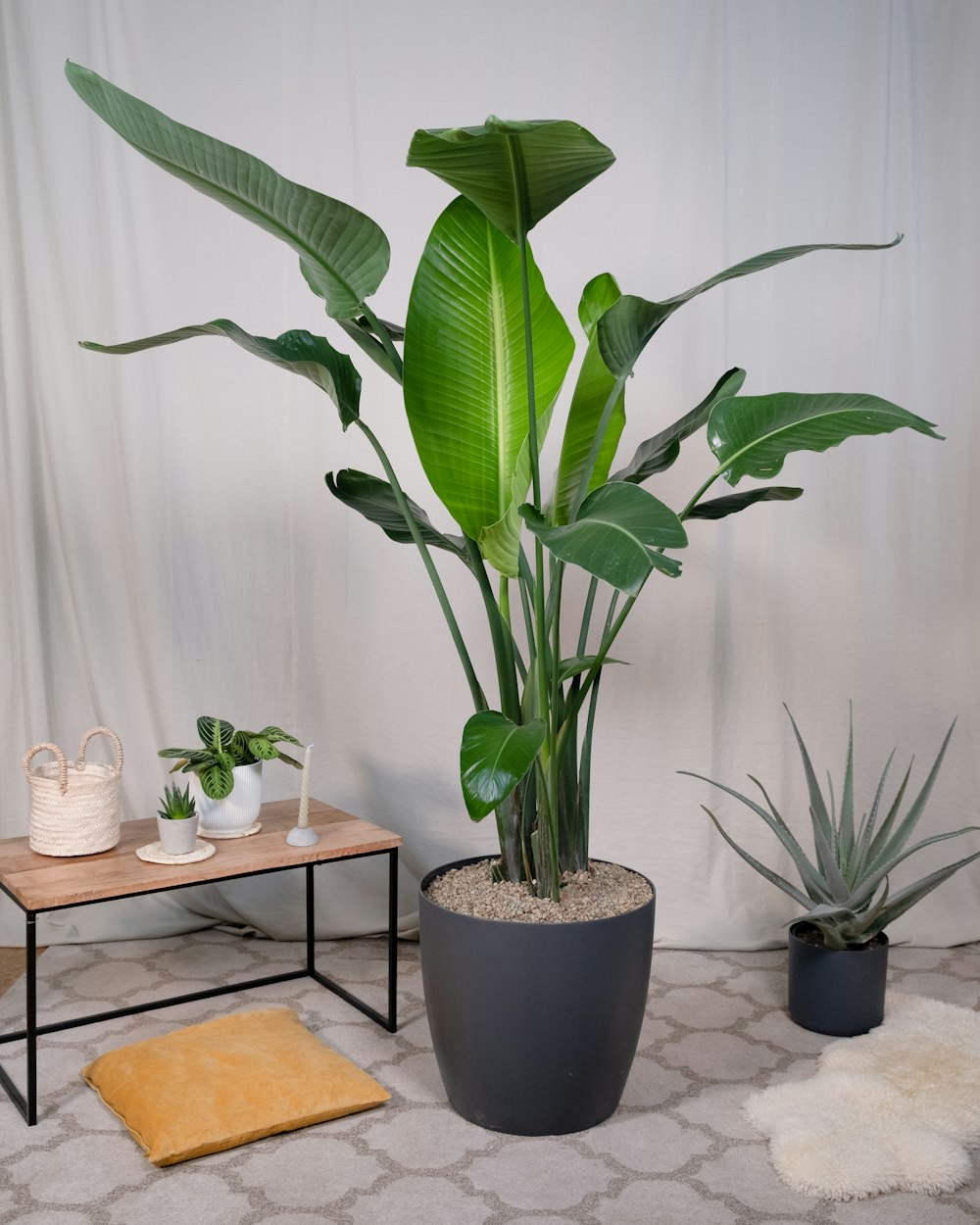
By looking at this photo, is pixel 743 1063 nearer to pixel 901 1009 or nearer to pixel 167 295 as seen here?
pixel 901 1009

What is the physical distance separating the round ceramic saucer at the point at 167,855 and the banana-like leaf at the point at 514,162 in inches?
48.7

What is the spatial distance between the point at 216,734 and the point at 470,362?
92cm

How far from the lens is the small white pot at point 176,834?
7.03 feet

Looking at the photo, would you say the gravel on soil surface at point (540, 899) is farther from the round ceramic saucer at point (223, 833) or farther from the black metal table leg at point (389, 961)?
the round ceramic saucer at point (223, 833)

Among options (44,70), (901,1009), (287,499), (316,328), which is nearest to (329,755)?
(287,499)

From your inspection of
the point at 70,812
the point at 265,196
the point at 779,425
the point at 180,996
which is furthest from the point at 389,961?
the point at 265,196

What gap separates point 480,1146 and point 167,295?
1953mm

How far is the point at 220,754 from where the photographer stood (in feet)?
7.61

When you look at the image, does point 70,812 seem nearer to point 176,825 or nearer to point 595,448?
point 176,825

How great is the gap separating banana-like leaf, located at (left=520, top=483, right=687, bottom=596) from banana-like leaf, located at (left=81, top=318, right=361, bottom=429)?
18.2 inches

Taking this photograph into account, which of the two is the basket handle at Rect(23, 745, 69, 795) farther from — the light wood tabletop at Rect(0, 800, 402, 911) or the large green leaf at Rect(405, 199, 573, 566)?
the large green leaf at Rect(405, 199, 573, 566)

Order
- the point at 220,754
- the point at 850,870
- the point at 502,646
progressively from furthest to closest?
the point at 850,870 < the point at 220,754 < the point at 502,646

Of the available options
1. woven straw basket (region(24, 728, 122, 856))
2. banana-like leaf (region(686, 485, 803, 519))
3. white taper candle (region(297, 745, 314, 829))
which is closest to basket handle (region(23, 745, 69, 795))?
woven straw basket (region(24, 728, 122, 856))

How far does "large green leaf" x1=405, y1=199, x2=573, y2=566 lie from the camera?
6.28 ft
